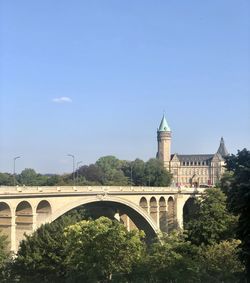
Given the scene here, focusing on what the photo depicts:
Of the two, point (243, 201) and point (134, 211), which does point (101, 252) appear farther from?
point (134, 211)

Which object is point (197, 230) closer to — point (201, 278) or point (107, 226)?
point (107, 226)

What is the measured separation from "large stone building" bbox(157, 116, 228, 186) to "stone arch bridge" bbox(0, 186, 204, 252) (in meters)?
106

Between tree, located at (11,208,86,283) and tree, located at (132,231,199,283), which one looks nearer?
tree, located at (132,231,199,283)

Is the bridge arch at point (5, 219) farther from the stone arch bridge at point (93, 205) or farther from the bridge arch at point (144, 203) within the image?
the bridge arch at point (144, 203)

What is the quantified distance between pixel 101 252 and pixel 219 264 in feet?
20.7

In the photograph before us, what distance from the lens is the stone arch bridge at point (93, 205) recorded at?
37375 millimetres

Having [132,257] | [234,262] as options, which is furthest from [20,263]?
[234,262]

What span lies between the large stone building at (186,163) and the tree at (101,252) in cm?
15761

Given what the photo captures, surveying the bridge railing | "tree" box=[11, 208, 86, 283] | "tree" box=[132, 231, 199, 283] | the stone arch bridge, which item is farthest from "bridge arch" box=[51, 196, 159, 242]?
"tree" box=[132, 231, 199, 283]

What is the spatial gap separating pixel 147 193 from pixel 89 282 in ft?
129

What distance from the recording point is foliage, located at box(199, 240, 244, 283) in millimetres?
22047

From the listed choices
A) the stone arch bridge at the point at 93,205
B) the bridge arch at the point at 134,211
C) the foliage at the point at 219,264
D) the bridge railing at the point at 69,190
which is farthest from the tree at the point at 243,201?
the bridge arch at the point at 134,211

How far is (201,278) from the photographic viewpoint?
73.3 ft

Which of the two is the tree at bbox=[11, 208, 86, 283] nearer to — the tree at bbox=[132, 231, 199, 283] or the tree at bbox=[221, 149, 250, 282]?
the tree at bbox=[132, 231, 199, 283]
